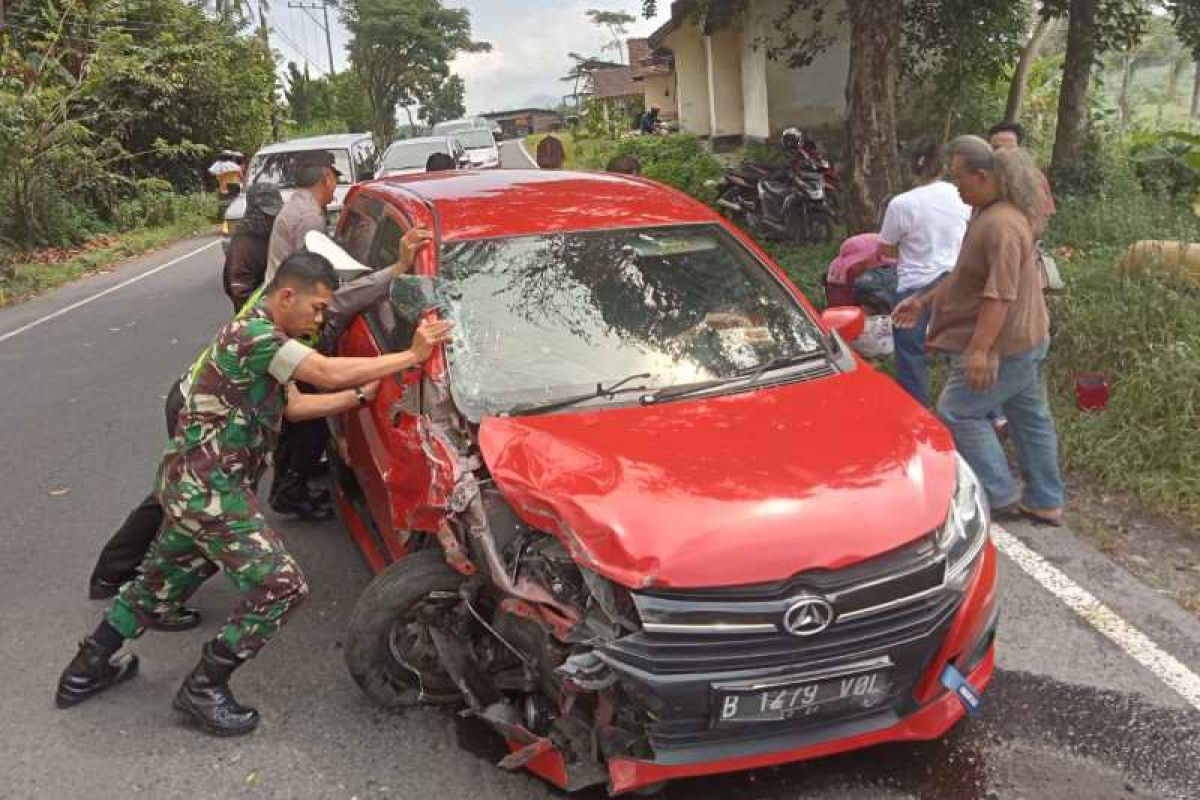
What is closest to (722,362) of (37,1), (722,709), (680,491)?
(680,491)

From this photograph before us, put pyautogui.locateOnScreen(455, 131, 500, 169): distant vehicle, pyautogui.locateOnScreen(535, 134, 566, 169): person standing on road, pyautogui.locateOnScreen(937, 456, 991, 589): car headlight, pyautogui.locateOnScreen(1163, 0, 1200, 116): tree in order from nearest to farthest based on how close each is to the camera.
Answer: pyautogui.locateOnScreen(937, 456, 991, 589): car headlight < pyautogui.locateOnScreen(1163, 0, 1200, 116): tree < pyautogui.locateOnScreen(535, 134, 566, 169): person standing on road < pyautogui.locateOnScreen(455, 131, 500, 169): distant vehicle

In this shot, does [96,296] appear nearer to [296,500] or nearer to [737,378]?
[296,500]

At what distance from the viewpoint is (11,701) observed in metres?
3.66

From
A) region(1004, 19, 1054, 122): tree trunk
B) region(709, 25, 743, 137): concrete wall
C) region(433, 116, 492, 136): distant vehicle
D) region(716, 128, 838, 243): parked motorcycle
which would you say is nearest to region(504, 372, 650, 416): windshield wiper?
region(716, 128, 838, 243): parked motorcycle

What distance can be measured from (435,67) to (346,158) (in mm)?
50131

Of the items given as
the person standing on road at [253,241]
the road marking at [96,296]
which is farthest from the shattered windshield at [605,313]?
the road marking at [96,296]

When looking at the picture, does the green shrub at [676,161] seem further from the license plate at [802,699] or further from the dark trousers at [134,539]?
the license plate at [802,699]

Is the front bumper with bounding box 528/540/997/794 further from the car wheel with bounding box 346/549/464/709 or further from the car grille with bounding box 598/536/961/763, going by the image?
the car wheel with bounding box 346/549/464/709

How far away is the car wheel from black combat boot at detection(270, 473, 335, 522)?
1943 mm

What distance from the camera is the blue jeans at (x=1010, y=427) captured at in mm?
4500

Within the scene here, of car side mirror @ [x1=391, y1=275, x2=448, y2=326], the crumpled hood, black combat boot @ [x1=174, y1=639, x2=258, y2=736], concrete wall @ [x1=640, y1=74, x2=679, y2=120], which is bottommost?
black combat boot @ [x1=174, y1=639, x2=258, y2=736]

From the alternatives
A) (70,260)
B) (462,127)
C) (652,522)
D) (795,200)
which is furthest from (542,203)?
(462,127)

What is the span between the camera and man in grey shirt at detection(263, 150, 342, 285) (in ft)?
18.0

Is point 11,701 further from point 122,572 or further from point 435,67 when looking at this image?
point 435,67
